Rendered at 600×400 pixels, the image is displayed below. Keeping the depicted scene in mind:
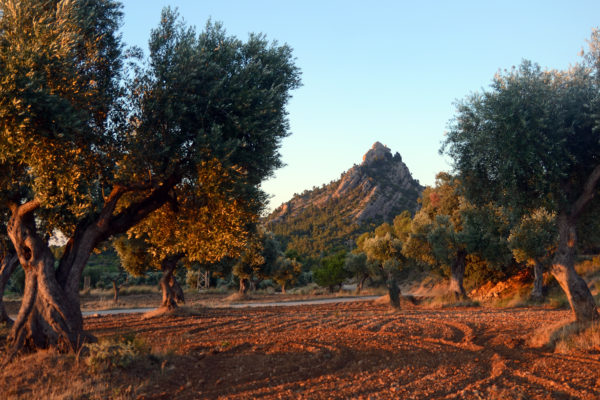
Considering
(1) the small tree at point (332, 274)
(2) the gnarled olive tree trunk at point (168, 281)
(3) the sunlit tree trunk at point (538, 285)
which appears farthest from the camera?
(1) the small tree at point (332, 274)

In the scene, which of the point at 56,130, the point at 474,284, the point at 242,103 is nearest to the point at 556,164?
the point at 242,103

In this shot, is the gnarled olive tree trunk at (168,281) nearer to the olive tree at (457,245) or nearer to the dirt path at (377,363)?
the dirt path at (377,363)

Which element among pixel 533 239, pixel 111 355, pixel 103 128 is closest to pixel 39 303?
pixel 111 355

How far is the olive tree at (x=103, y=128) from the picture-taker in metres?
12.1

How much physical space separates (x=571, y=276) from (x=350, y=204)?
432 feet

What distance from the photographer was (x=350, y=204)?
14750cm

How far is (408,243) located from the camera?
4256cm

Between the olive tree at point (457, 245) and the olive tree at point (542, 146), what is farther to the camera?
the olive tree at point (457, 245)

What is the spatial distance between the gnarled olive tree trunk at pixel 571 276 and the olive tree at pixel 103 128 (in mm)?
11830

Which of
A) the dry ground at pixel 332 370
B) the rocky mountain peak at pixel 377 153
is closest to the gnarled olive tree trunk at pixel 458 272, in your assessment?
the dry ground at pixel 332 370

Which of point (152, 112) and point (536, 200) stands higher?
point (152, 112)

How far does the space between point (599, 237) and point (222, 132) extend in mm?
26450

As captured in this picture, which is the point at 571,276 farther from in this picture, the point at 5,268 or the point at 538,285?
the point at 5,268

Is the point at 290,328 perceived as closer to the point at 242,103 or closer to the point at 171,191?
the point at 171,191
